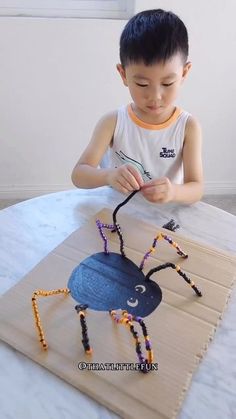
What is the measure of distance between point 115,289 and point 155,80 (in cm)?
43

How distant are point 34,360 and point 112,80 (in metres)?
1.28

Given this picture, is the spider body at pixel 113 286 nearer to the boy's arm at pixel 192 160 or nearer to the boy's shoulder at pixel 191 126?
the boy's arm at pixel 192 160

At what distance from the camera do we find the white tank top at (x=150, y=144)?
101 cm

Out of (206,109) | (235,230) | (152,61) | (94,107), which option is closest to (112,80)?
(94,107)

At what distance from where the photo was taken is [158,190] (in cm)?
80

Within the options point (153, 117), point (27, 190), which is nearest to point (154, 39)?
point (153, 117)

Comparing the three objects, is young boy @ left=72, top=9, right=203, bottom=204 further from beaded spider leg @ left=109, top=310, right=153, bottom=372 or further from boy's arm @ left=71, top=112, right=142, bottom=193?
beaded spider leg @ left=109, top=310, right=153, bottom=372

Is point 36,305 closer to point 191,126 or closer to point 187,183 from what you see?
point 187,183

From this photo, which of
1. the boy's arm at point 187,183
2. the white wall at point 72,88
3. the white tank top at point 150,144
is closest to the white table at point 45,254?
the boy's arm at point 187,183

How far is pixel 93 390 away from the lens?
0.50m

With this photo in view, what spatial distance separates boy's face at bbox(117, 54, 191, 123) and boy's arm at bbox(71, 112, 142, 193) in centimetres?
15

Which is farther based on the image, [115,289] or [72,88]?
[72,88]

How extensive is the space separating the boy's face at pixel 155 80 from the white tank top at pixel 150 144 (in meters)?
0.12

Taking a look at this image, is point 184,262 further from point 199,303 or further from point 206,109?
point 206,109
